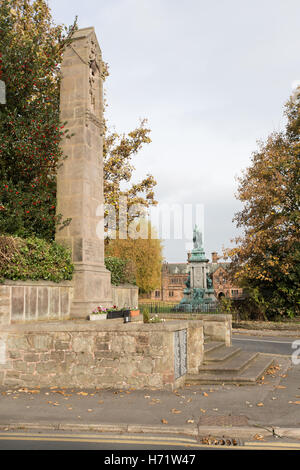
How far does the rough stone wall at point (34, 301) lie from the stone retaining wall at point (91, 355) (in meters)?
0.55

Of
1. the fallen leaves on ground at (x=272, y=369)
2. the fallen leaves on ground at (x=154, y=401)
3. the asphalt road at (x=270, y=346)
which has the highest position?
the fallen leaves on ground at (x=154, y=401)

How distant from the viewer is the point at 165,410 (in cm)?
681

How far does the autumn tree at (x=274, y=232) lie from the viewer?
2338cm

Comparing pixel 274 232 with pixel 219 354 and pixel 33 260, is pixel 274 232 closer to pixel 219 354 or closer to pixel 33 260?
pixel 219 354

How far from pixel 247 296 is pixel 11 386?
18703mm

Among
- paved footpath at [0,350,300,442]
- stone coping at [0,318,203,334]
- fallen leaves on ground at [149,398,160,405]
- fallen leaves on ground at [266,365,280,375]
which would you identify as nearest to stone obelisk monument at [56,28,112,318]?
stone coping at [0,318,203,334]

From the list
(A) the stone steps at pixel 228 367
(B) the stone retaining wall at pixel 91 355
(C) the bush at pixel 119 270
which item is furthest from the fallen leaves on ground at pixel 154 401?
(C) the bush at pixel 119 270

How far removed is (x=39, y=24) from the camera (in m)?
21.0

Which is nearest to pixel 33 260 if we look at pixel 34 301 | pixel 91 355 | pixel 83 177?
pixel 34 301

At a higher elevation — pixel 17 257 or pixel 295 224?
pixel 295 224

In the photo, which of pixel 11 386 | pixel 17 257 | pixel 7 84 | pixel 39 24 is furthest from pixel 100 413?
pixel 39 24

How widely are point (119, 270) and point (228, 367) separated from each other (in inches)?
285

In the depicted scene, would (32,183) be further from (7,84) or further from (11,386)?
(11,386)

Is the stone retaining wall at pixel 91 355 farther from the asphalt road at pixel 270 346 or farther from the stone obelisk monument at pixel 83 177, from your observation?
the asphalt road at pixel 270 346
